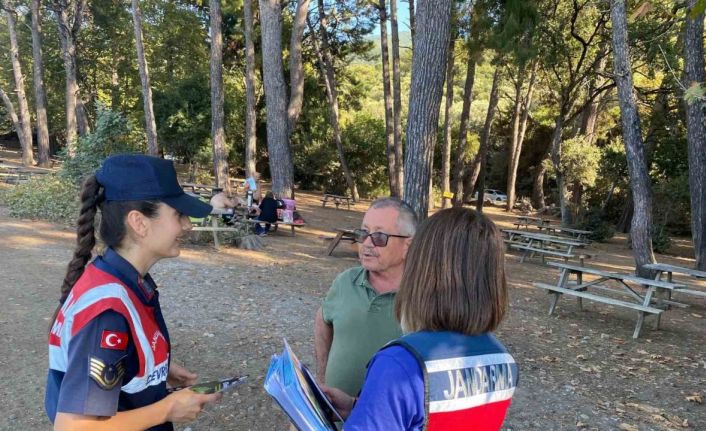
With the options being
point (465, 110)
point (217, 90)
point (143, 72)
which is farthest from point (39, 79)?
point (465, 110)

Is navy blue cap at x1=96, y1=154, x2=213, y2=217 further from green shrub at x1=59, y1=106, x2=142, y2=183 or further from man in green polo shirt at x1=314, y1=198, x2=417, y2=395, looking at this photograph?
green shrub at x1=59, y1=106, x2=142, y2=183

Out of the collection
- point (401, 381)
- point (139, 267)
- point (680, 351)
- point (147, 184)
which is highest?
point (147, 184)

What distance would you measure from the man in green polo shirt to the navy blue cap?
0.79m

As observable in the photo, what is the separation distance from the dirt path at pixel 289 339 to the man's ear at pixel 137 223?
2.43 metres

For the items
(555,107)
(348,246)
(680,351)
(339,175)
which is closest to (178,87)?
(339,175)

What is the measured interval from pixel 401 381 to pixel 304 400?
0.36 m

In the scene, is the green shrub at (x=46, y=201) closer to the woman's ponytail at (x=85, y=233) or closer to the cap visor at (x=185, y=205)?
the woman's ponytail at (x=85, y=233)

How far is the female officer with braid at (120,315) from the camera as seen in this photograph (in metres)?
1.26

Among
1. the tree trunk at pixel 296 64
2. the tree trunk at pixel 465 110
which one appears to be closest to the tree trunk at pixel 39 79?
the tree trunk at pixel 296 64

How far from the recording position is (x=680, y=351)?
19.0 feet

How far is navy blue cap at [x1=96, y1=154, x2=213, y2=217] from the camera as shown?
149 centimetres

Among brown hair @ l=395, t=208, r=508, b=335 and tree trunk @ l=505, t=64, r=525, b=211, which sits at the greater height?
tree trunk @ l=505, t=64, r=525, b=211

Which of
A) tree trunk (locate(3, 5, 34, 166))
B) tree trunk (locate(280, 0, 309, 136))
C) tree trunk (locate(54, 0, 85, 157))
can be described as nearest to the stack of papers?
tree trunk (locate(280, 0, 309, 136))

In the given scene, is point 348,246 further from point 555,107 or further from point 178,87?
point 555,107
